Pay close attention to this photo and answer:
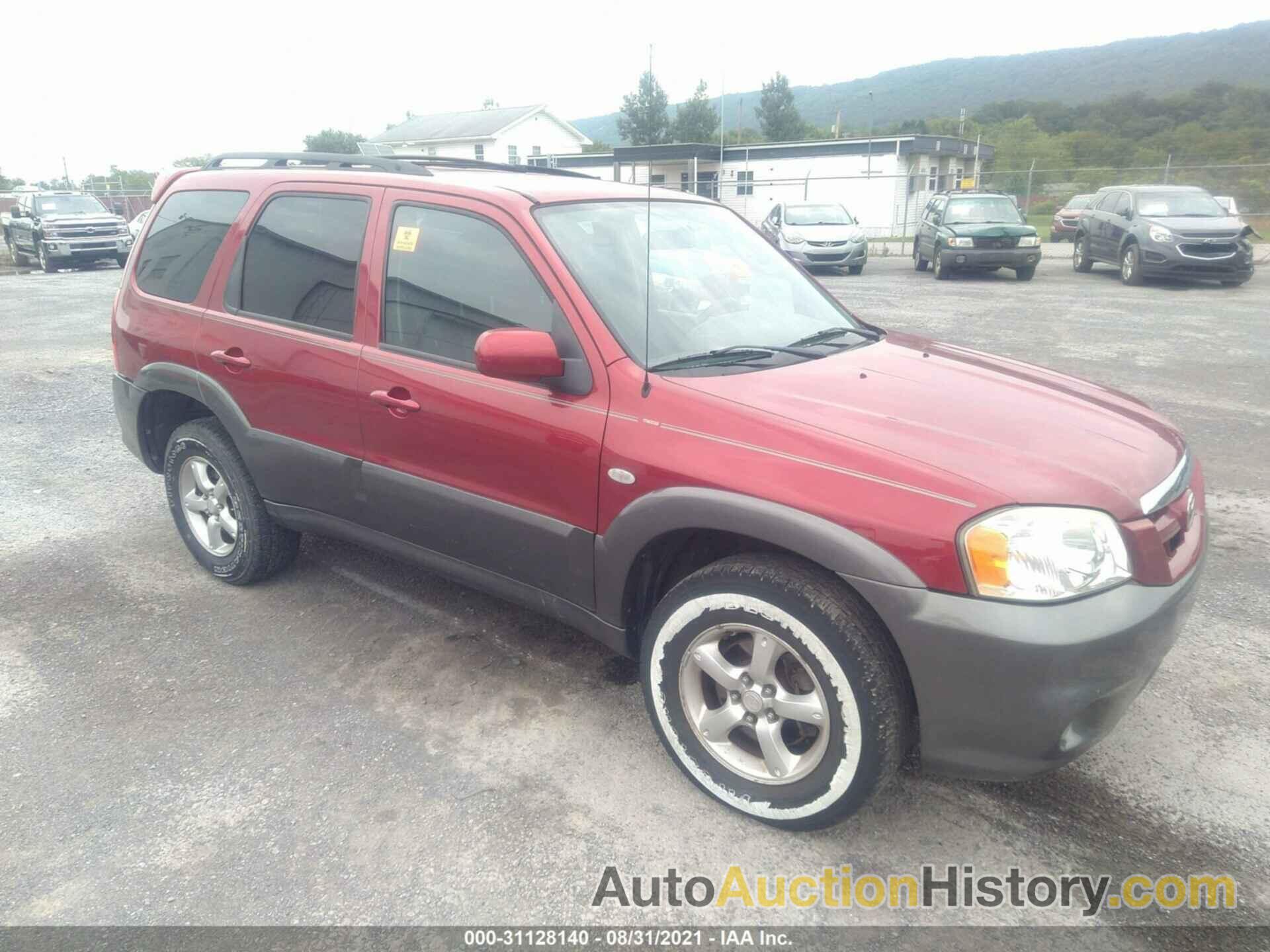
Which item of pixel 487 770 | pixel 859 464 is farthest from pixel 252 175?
pixel 859 464

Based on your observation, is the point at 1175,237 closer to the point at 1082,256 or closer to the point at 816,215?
the point at 1082,256

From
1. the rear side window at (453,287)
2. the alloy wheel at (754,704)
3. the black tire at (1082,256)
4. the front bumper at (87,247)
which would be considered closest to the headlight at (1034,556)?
the alloy wheel at (754,704)

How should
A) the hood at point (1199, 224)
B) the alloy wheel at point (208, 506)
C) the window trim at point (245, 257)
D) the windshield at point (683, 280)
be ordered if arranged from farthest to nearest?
the hood at point (1199, 224) < the alloy wheel at point (208, 506) < the window trim at point (245, 257) < the windshield at point (683, 280)

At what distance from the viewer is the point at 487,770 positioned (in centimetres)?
289

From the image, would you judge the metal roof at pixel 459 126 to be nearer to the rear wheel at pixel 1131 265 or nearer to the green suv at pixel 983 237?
the green suv at pixel 983 237

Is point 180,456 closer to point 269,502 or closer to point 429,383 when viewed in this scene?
point 269,502

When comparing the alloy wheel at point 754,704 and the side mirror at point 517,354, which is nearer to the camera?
the alloy wheel at point 754,704

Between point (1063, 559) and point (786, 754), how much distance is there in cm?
92

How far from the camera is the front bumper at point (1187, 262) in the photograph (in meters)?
14.1

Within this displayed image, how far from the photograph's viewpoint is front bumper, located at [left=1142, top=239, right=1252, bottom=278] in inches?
557

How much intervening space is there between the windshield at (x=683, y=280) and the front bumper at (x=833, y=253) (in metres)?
14.7

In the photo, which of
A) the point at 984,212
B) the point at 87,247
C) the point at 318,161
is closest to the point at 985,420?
the point at 318,161

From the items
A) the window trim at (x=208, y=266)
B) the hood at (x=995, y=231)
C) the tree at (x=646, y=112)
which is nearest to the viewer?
the tree at (x=646, y=112)

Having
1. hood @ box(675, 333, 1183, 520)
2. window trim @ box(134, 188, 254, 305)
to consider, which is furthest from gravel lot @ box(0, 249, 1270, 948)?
window trim @ box(134, 188, 254, 305)
